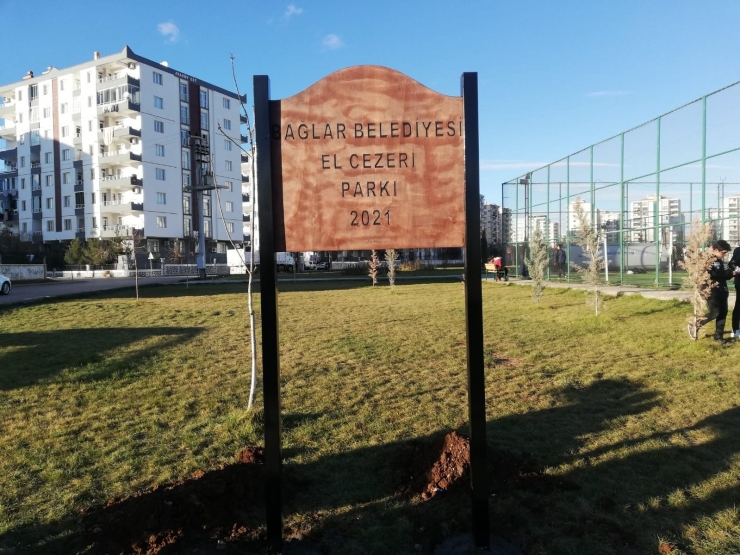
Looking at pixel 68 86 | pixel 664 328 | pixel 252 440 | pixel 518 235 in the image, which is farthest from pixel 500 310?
pixel 68 86

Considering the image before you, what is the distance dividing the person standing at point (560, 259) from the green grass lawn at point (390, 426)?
13.7 metres

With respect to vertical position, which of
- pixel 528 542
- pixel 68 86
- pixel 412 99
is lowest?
pixel 528 542

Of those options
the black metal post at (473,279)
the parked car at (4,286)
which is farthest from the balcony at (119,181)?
the black metal post at (473,279)

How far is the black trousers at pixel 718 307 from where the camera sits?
301 inches

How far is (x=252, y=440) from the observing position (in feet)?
14.2

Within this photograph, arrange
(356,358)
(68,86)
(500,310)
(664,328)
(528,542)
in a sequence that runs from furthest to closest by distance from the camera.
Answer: (68,86), (500,310), (664,328), (356,358), (528,542)

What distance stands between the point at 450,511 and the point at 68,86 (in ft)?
213

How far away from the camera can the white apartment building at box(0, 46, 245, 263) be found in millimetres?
52125

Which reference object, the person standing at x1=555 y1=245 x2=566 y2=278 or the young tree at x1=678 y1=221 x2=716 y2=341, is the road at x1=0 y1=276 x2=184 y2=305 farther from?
→ the person standing at x1=555 y1=245 x2=566 y2=278

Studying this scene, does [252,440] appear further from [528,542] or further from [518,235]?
[518,235]

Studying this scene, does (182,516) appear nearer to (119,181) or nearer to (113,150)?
(119,181)

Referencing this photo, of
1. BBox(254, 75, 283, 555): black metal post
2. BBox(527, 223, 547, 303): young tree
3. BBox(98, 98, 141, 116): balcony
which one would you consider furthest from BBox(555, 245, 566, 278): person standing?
BBox(98, 98, 141, 116): balcony

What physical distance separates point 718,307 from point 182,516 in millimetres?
7804

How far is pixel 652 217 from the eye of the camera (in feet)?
58.1
